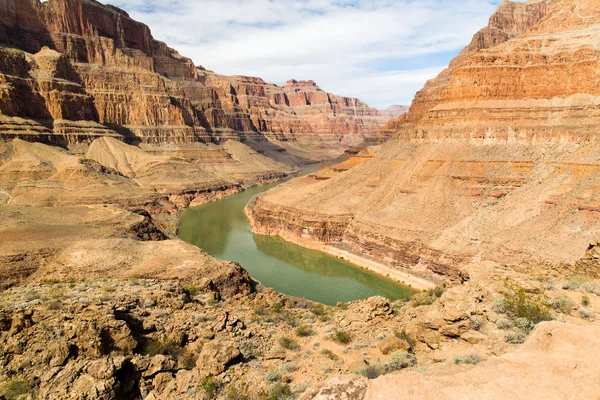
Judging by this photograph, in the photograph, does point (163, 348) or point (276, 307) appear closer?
point (163, 348)

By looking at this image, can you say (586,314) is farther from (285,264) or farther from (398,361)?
(285,264)

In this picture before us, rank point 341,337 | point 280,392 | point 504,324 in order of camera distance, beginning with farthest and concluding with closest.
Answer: point 341,337 < point 504,324 < point 280,392

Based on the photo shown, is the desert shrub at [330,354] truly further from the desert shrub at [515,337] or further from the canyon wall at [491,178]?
the canyon wall at [491,178]

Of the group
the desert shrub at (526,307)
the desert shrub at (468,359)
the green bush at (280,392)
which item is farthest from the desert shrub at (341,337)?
the desert shrub at (526,307)

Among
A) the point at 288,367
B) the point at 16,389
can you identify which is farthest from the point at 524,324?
the point at 16,389

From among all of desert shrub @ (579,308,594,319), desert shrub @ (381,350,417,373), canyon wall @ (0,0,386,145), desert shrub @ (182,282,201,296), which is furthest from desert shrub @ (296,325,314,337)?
canyon wall @ (0,0,386,145)

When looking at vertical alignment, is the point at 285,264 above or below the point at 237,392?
below

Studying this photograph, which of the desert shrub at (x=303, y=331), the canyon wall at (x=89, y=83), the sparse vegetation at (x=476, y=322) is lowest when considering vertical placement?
the desert shrub at (x=303, y=331)
